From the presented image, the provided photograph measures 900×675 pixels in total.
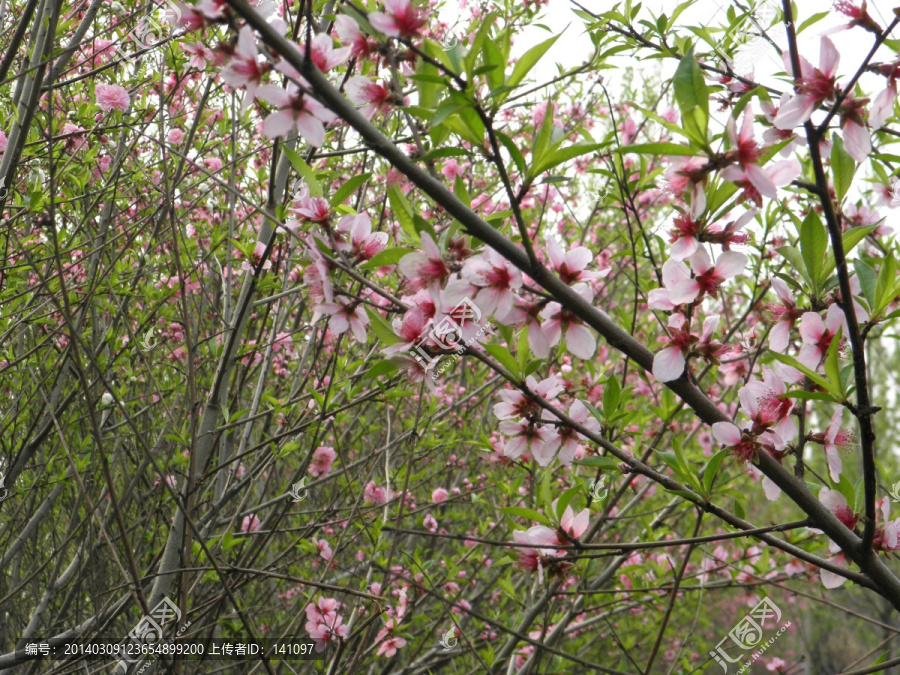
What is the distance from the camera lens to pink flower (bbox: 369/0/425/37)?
0.92 metres

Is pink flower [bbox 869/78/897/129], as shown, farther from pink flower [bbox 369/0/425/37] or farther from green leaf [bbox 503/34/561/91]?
pink flower [bbox 369/0/425/37]

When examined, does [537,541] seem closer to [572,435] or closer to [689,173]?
[572,435]

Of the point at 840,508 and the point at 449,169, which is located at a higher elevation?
the point at 449,169

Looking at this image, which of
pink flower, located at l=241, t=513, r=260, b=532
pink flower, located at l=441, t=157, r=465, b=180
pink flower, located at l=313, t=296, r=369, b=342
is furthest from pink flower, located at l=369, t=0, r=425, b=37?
Answer: pink flower, located at l=441, t=157, r=465, b=180

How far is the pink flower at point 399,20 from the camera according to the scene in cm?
92

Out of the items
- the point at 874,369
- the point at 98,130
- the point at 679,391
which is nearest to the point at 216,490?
the point at 98,130

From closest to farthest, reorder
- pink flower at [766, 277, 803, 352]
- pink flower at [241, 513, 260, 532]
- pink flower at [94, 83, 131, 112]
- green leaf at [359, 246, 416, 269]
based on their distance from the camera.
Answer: green leaf at [359, 246, 416, 269] < pink flower at [766, 277, 803, 352] < pink flower at [94, 83, 131, 112] < pink flower at [241, 513, 260, 532]

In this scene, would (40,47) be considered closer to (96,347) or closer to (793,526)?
(96,347)

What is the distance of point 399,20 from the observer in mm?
938

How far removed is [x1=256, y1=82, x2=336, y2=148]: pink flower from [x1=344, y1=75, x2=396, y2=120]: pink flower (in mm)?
116

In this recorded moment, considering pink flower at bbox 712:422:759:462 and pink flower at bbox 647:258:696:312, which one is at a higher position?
pink flower at bbox 647:258:696:312

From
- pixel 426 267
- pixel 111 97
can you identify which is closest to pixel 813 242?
pixel 426 267

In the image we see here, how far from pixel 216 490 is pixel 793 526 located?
2.07m

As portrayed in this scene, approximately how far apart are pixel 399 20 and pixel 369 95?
0.18m
